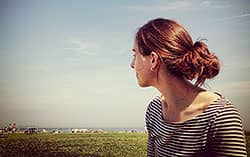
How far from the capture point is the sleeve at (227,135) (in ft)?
2.74

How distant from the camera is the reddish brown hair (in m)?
0.91

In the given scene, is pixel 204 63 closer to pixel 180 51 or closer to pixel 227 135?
pixel 180 51

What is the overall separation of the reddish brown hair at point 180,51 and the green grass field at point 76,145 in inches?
49.5

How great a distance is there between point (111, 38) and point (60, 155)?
2.52 feet

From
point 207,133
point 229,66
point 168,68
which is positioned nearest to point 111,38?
point 229,66

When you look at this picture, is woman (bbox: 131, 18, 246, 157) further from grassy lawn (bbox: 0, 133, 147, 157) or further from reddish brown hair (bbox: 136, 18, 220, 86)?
grassy lawn (bbox: 0, 133, 147, 157)

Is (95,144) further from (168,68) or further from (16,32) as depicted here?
(168,68)

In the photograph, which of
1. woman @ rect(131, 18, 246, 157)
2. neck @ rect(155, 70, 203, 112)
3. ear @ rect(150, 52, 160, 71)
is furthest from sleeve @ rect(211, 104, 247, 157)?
ear @ rect(150, 52, 160, 71)

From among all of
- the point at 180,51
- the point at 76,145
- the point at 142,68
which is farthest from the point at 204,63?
the point at 76,145

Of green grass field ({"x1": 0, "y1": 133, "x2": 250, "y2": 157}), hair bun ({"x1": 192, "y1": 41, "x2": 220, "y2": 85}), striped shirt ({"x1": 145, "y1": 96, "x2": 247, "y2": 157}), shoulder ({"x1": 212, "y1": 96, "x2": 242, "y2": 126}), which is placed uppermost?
hair bun ({"x1": 192, "y1": 41, "x2": 220, "y2": 85})

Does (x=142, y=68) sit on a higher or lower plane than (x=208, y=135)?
higher

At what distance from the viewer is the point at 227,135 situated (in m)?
0.83

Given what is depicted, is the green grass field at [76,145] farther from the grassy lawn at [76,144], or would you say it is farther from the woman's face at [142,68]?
the woman's face at [142,68]

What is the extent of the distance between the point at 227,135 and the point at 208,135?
5 cm
